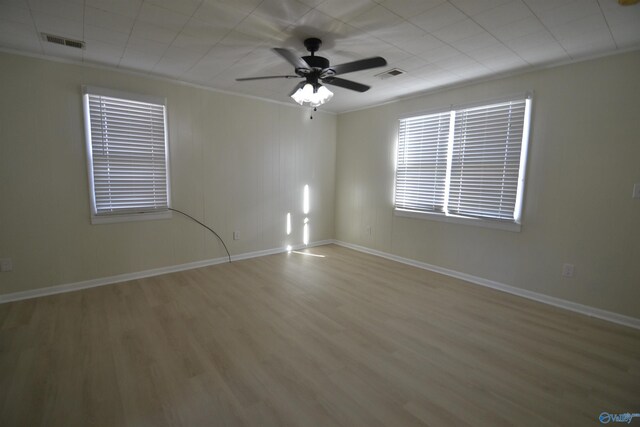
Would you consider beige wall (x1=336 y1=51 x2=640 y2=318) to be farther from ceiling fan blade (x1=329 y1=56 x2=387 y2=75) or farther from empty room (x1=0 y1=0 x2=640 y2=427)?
ceiling fan blade (x1=329 y1=56 x2=387 y2=75)

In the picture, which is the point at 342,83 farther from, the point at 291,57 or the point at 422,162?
the point at 422,162

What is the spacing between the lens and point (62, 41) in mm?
2721

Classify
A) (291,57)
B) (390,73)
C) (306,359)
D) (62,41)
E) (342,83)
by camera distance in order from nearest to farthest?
(306,359), (291,57), (62,41), (342,83), (390,73)

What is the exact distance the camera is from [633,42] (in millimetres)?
2564

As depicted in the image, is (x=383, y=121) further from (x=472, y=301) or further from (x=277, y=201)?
(x=472, y=301)

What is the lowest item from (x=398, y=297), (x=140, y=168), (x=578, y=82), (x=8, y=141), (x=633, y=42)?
(x=398, y=297)

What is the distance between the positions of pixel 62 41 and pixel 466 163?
4.63m

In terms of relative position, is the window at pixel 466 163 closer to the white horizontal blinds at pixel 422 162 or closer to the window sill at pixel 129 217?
the white horizontal blinds at pixel 422 162

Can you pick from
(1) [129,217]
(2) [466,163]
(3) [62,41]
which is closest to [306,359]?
(1) [129,217]

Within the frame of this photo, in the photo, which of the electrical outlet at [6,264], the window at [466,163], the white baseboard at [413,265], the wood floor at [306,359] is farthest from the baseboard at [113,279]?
the window at [466,163]

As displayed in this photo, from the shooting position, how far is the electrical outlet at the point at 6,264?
3.00 metres

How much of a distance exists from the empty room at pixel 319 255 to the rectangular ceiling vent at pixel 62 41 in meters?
0.03

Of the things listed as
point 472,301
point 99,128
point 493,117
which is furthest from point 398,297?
point 99,128

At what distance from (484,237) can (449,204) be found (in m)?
0.63
